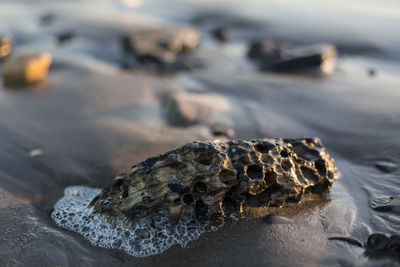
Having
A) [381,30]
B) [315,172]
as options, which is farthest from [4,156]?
[381,30]

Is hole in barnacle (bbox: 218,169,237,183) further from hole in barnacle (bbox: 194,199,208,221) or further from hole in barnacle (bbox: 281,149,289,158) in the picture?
hole in barnacle (bbox: 281,149,289,158)

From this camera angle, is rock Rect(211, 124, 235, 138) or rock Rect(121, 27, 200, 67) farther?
rock Rect(121, 27, 200, 67)

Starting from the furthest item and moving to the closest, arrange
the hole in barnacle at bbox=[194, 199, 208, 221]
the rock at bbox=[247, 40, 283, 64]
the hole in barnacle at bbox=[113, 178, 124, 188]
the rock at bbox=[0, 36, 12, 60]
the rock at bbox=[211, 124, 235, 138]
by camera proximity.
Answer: the rock at bbox=[0, 36, 12, 60], the rock at bbox=[247, 40, 283, 64], the rock at bbox=[211, 124, 235, 138], the hole in barnacle at bbox=[113, 178, 124, 188], the hole in barnacle at bbox=[194, 199, 208, 221]

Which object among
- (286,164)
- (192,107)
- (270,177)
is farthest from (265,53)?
(270,177)

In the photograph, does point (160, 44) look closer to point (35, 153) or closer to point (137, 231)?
point (35, 153)

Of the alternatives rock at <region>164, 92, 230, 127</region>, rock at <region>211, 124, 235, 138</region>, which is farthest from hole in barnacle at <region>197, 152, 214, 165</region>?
rock at <region>164, 92, 230, 127</region>

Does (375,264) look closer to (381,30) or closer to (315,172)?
(315,172)
